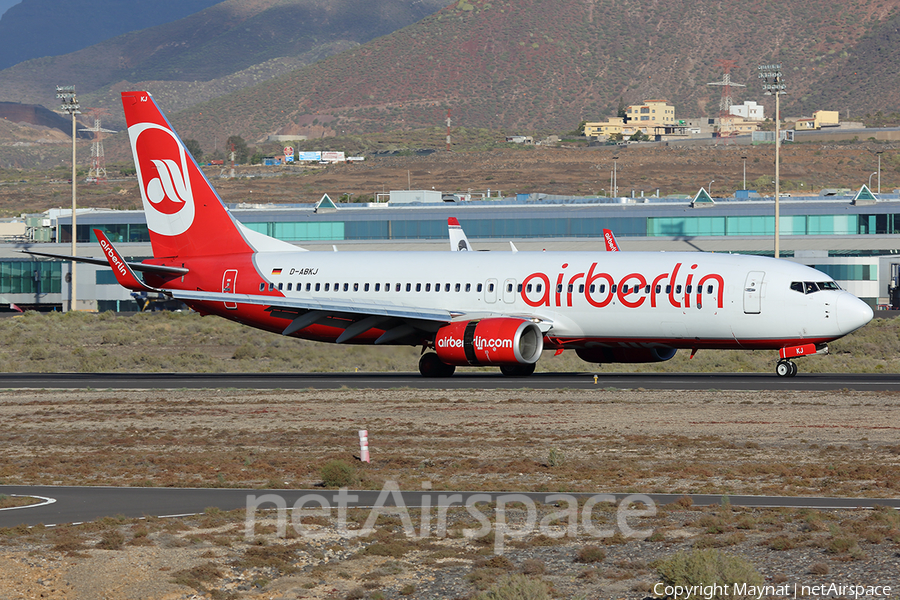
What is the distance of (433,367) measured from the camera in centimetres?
4262

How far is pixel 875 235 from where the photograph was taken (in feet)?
310

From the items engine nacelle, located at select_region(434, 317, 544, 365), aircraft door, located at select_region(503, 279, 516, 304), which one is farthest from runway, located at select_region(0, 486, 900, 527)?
aircraft door, located at select_region(503, 279, 516, 304)

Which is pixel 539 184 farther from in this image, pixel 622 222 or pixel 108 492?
pixel 108 492

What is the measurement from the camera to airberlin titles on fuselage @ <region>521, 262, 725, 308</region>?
38094mm

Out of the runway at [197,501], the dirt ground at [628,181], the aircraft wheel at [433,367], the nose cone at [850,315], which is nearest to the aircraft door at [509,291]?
the aircraft wheel at [433,367]

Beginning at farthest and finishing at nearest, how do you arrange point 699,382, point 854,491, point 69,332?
1. point 69,332
2. point 699,382
3. point 854,491

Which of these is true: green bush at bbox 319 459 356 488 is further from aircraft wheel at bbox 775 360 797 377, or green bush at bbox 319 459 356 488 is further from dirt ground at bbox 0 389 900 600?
aircraft wheel at bbox 775 360 797 377

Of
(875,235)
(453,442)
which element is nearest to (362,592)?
(453,442)

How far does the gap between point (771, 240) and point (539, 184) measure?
9850 centimetres

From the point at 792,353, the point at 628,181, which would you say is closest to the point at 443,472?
the point at 792,353

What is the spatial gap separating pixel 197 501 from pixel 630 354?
23969 mm

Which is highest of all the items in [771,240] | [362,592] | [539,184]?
[539,184]

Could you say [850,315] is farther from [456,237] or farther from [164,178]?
[164,178]

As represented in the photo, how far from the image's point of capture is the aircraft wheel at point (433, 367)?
140 ft
